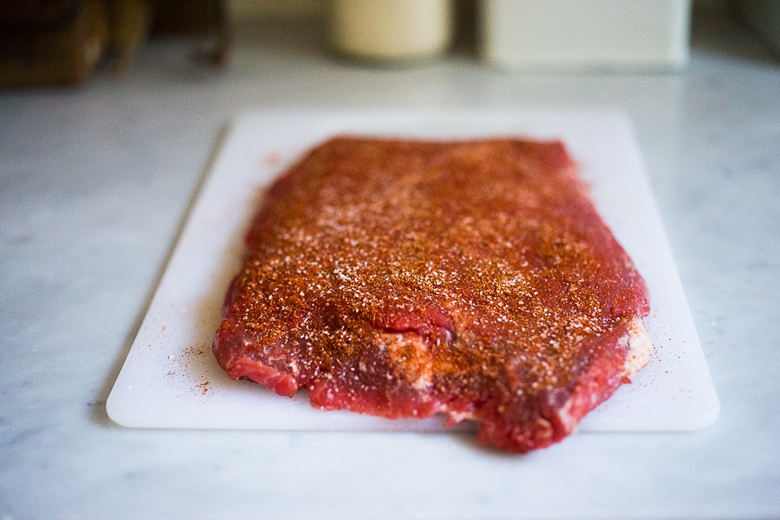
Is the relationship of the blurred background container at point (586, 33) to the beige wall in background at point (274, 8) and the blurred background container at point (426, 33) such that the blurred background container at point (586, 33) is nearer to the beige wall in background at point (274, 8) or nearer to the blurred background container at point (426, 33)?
the blurred background container at point (426, 33)

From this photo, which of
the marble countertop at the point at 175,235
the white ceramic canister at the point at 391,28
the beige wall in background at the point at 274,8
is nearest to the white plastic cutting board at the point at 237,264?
the marble countertop at the point at 175,235

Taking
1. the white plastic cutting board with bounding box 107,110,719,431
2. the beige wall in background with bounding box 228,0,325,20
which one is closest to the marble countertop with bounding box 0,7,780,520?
the white plastic cutting board with bounding box 107,110,719,431

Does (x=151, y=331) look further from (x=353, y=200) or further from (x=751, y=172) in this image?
(x=751, y=172)

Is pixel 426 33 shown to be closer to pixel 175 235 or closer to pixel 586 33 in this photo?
pixel 586 33

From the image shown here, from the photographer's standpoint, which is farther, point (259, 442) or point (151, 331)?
point (151, 331)

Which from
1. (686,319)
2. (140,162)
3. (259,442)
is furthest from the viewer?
(140,162)

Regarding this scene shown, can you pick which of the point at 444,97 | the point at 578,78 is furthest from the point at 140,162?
the point at 578,78

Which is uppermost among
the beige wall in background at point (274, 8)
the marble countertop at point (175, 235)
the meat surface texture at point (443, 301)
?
the beige wall in background at point (274, 8)
